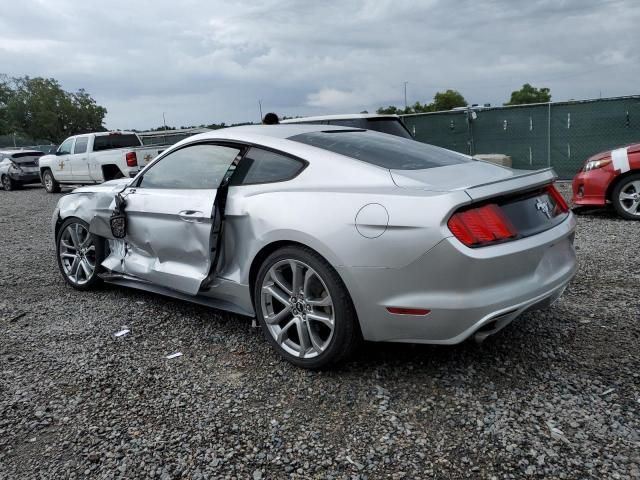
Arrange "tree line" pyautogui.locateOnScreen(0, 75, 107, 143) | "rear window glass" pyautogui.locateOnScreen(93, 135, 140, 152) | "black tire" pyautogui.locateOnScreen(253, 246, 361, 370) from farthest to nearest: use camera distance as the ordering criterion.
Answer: "tree line" pyautogui.locateOnScreen(0, 75, 107, 143), "rear window glass" pyautogui.locateOnScreen(93, 135, 140, 152), "black tire" pyautogui.locateOnScreen(253, 246, 361, 370)

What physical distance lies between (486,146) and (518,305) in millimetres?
11562

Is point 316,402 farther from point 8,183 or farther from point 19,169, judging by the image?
point 8,183

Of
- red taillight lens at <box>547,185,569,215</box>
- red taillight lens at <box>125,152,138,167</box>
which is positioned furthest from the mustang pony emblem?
red taillight lens at <box>125,152,138,167</box>

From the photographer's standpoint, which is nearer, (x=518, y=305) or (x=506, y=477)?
(x=506, y=477)

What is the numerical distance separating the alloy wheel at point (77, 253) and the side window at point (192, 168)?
0.97 m

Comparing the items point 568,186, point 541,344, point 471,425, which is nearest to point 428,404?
point 471,425

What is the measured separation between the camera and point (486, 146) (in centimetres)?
1351

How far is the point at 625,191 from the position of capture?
24.0ft

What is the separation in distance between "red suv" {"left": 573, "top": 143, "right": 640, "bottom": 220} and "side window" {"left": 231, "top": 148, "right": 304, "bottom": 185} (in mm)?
5735

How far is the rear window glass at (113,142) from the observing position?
48.5 ft

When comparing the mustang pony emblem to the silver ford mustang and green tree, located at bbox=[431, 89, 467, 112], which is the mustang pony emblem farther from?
green tree, located at bbox=[431, 89, 467, 112]

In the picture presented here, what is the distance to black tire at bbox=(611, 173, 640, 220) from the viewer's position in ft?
23.6

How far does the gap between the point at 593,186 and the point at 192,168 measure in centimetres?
593

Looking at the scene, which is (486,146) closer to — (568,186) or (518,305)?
(568,186)
